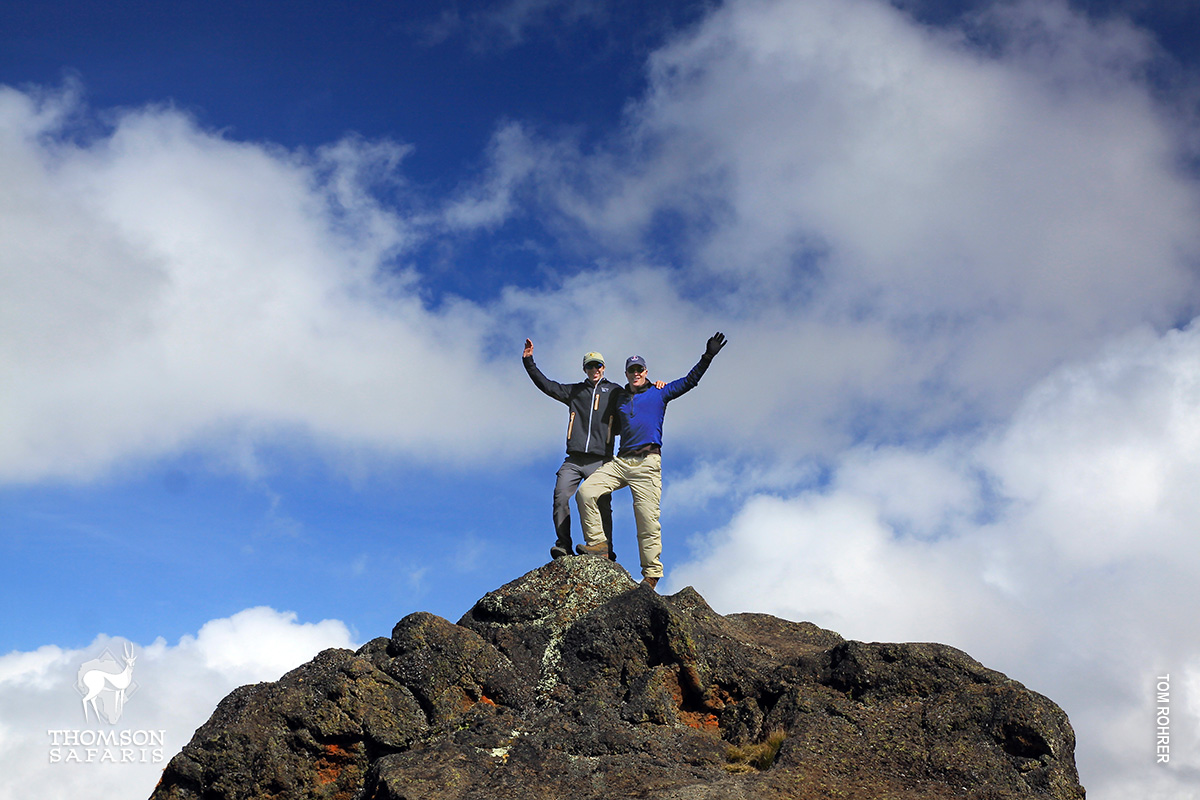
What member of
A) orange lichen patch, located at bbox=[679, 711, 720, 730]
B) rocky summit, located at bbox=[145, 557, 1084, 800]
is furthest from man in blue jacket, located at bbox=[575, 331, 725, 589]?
orange lichen patch, located at bbox=[679, 711, 720, 730]

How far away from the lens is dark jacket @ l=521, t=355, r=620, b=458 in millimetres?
18766

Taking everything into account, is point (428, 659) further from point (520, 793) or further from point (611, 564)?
→ point (611, 564)

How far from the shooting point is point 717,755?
38.9 ft

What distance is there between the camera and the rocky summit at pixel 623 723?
10.9m

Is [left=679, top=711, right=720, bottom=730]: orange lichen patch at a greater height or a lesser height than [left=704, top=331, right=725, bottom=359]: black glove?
lesser

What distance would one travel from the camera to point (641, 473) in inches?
723

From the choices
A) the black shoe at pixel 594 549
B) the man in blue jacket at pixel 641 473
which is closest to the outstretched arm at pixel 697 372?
the man in blue jacket at pixel 641 473

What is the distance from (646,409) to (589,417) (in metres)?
1.25

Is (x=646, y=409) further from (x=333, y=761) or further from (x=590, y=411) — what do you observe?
(x=333, y=761)

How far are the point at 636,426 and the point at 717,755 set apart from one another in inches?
313

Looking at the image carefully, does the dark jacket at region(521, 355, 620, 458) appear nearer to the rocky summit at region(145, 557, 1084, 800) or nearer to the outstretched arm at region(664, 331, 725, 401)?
the outstretched arm at region(664, 331, 725, 401)

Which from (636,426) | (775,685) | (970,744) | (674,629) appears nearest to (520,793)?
(674,629)

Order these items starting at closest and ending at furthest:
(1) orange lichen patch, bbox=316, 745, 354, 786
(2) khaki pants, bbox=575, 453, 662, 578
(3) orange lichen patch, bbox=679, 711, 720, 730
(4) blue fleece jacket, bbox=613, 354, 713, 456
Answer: (1) orange lichen patch, bbox=316, 745, 354, 786 → (3) orange lichen patch, bbox=679, 711, 720, 730 → (2) khaki pants, bbox=575, 453, 662, 578 → (4) blue fleece jacket, bbox=613, 354, 713, 456

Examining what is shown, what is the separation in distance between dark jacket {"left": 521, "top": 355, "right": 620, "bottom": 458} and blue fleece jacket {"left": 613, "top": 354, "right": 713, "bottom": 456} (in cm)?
28
